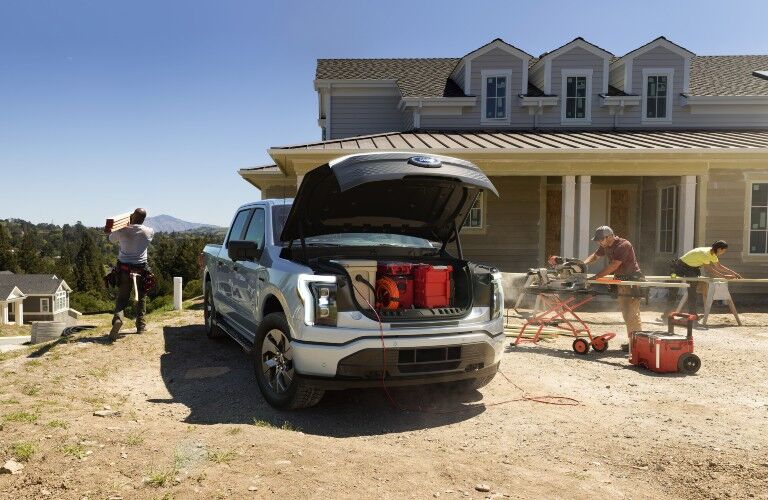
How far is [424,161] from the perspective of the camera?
4523 millimetres

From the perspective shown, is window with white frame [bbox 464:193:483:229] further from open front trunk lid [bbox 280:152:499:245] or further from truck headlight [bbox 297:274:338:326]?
truck headlight [bbox 297:274:338:326]

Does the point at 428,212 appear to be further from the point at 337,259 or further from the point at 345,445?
the point at 345,445

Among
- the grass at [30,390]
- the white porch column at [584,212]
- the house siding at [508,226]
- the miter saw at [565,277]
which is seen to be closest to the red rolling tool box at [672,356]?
the miter saw at [565,277]

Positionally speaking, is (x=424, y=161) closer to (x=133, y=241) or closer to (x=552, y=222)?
(x=133, y=241)

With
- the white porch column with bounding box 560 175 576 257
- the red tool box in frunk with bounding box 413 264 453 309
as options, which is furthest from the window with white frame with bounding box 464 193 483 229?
the red tool box in frunk with bounding box 413 264 453 309

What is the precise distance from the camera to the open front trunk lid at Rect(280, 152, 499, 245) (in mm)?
4449

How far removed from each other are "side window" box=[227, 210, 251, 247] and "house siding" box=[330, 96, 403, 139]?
11389 mm

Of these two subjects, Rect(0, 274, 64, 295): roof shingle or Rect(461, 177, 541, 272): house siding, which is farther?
Rect(0, 274, 64, 295): roof shingle

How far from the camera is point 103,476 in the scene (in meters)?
2.97

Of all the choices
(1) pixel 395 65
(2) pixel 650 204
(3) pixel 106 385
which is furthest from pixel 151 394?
(1) pixel 395 65

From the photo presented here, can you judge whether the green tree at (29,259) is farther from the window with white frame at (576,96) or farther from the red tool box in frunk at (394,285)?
the red tool box in frunk at (394,285)

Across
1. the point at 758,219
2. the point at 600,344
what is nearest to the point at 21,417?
the point at 600,344

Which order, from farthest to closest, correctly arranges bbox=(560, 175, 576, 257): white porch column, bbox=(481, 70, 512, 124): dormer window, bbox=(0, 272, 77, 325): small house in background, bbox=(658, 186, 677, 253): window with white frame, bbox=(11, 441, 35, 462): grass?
bbox=(0, 272, 77, 325): small house in background
bbox=(481, 70, 512, 124): dormer window
bbox=(658, 186, 677, 253): window with white frame
bbox=(560, 175, 576, 257): white porch column
bbox=(11, 441, 35, 462): grass

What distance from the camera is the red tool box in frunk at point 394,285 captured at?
183 inches
